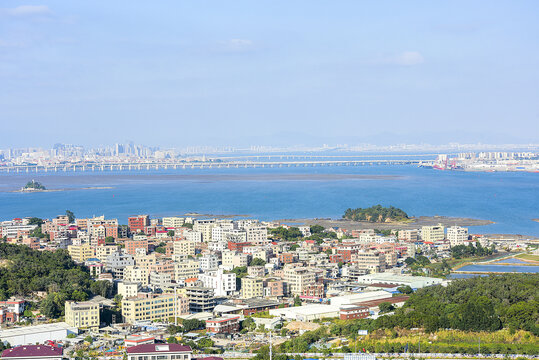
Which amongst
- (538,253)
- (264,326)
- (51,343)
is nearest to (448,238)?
(538,253)

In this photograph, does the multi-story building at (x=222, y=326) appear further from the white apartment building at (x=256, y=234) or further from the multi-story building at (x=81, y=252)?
the white apartment building at (x=256, y=234)

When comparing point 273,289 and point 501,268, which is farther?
point 501,268

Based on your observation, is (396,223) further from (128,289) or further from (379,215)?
(128,289)

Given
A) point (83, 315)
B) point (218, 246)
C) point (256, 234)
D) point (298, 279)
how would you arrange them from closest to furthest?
point (83, 315) < point (298, 279) < point (218, 246) < point (256, 234)

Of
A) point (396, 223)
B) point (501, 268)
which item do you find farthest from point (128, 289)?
point (396, 223)

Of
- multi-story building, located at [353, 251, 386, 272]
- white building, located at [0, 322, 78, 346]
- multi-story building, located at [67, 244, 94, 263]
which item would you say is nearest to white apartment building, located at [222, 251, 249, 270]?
multi-story building, located at [353, 251, 386, 272]

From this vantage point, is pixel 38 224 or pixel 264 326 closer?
pixel 264 326

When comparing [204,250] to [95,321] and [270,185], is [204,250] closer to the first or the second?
[95,321]
